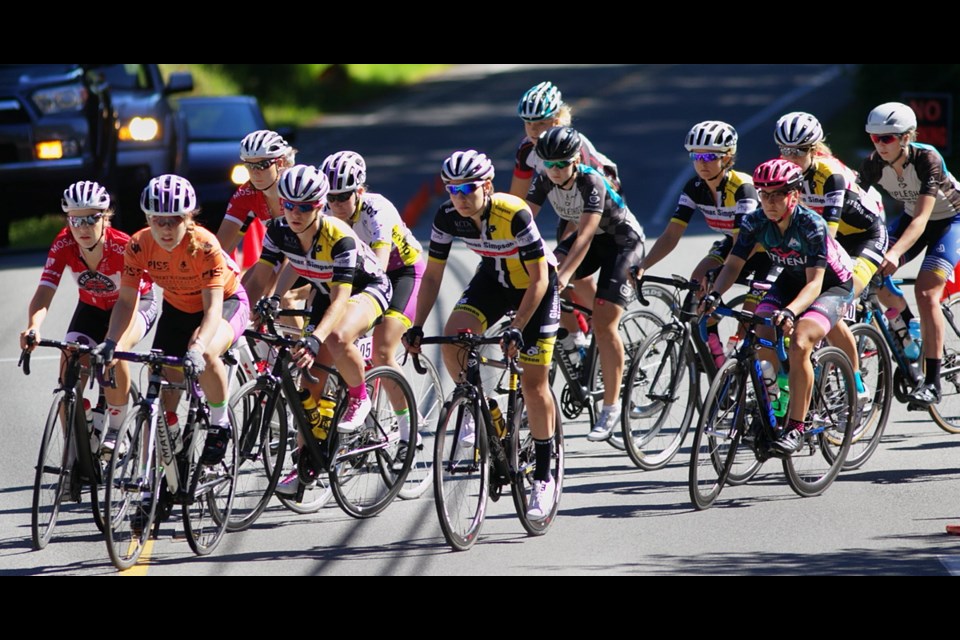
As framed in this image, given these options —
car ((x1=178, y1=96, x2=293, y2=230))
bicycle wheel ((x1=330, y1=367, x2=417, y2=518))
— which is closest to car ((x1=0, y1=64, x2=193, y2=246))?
car ((x1=178, y1=96, x2=293, y2=230))

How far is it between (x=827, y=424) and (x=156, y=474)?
4.03 meters

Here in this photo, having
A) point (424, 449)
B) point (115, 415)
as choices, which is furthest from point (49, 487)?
point (424, 449)

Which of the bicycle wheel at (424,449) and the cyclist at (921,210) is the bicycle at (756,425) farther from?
the bicycle wheel at (424,449)

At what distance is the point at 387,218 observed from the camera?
923cm

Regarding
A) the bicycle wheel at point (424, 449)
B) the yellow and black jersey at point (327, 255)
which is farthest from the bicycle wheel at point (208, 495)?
the bicycle wheel at point (424, 449)

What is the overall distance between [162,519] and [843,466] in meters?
4.38

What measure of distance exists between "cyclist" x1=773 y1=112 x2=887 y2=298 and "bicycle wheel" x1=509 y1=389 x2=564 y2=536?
90.6 inches

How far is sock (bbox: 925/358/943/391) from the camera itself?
33.4 ft

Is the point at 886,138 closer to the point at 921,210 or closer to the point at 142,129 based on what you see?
the point at 921,210

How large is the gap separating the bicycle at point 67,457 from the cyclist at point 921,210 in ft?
17.1

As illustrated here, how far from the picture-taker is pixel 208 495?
7996 millimetres

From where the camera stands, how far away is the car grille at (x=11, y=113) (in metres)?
19.3

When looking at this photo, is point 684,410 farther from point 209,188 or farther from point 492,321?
point 209,188
